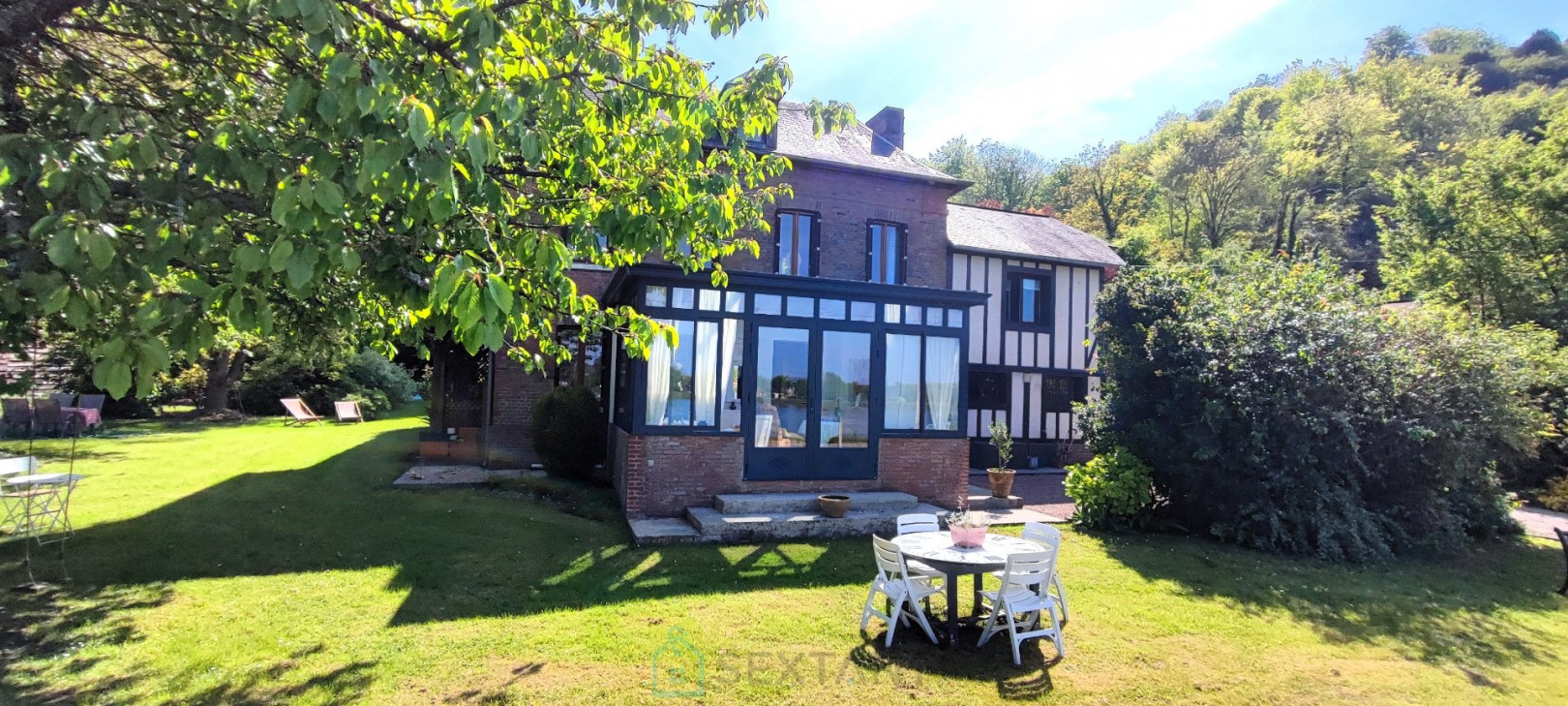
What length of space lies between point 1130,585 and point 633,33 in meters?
7.16

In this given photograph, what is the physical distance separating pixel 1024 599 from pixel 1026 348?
13492 mm

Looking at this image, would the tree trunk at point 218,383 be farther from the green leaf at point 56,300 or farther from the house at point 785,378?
the green leaf at point 56,300

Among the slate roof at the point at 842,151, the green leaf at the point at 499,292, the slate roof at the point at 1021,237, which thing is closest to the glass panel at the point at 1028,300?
the slate roof at the point at 1021,237

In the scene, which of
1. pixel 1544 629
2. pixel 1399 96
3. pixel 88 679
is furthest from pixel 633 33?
pixel 1399 96

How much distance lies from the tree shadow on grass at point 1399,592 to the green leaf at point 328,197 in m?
8.01

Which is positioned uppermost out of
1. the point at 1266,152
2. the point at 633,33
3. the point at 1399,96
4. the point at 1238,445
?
the point at 1399,96

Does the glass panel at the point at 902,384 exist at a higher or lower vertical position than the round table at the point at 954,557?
higher

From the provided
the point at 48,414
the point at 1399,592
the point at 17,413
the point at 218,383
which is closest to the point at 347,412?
the point at 218,383

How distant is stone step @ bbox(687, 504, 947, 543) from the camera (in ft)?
28.2

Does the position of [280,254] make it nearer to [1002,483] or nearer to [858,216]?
[1002,483]

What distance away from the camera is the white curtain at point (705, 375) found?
966 cm

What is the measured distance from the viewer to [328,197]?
2.55 metres

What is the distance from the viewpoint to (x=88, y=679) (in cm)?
469

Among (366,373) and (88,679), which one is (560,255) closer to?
(88,679)
